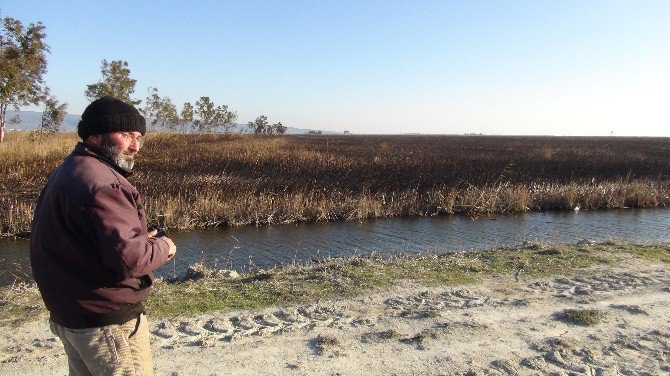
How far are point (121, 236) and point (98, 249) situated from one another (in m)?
0.13

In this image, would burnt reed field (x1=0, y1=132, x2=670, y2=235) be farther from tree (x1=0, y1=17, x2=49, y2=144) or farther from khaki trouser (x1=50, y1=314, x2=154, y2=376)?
khaki trouser (x1=50, y1=314, x2=154, y2=376)

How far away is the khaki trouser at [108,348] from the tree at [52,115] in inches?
1040

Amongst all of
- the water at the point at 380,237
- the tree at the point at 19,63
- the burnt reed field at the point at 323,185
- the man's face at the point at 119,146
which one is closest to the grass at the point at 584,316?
the man's face at the point at 119,146

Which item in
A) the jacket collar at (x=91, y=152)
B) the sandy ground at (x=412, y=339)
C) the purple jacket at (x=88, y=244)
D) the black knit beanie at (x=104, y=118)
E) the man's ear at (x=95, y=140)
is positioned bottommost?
the sandy ground at (x=412, y=339)

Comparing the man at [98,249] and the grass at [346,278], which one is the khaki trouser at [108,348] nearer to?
the man at [98,249]

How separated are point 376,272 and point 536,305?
2215 millimetres

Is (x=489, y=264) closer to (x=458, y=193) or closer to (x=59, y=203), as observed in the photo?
(x=59, y=203)

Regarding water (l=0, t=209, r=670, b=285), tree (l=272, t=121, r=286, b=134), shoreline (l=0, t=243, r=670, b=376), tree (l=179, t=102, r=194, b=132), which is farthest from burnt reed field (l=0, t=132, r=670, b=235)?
tree (l=272, t=121, r=286, b=134)

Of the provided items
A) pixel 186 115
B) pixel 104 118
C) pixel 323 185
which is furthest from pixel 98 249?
pixel 186 115

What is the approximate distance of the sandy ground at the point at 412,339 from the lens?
14.3ft

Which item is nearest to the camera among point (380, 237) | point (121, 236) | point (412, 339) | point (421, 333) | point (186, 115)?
point (121, 236)

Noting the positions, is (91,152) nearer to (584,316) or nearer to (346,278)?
(346,278)

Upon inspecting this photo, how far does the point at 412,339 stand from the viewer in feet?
16.1

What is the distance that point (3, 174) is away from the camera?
17.1 meters
